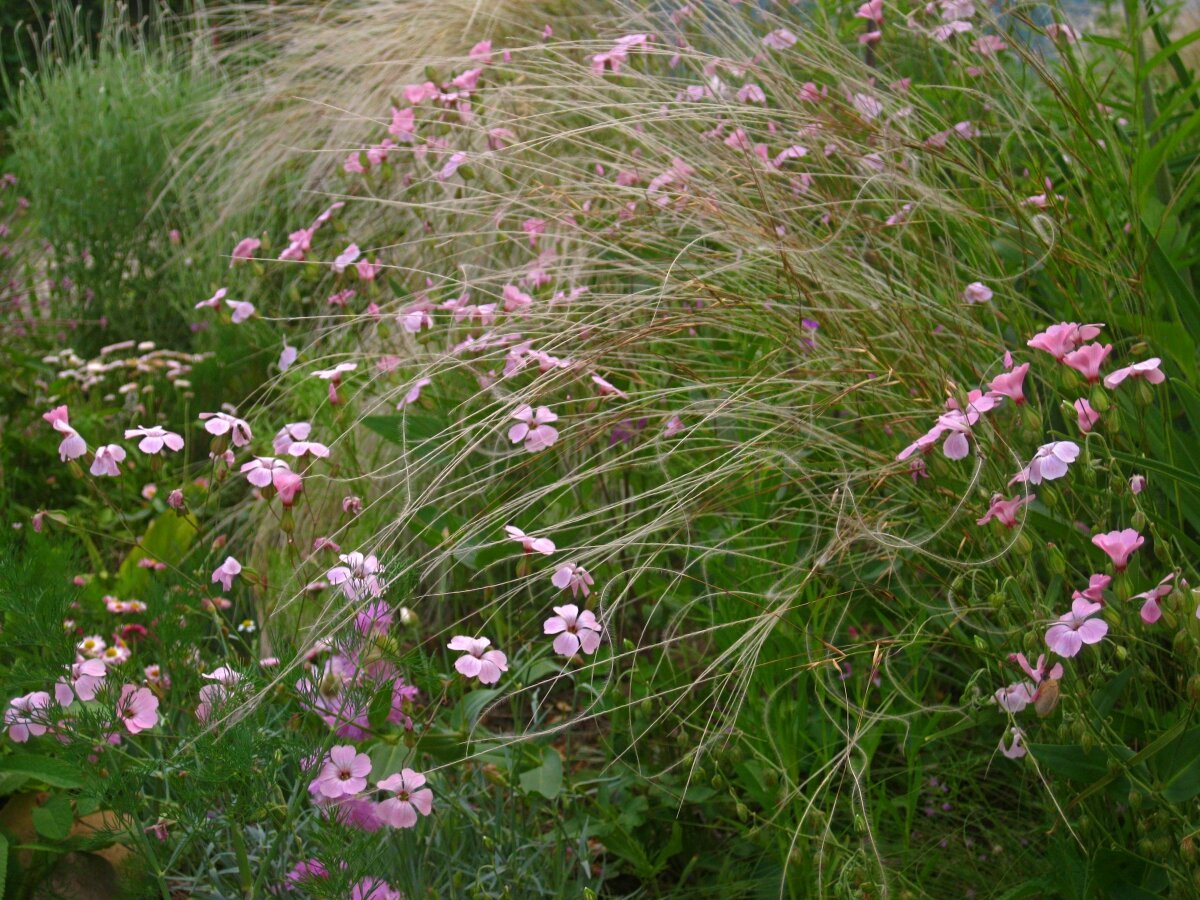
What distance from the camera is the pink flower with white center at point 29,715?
1213mm

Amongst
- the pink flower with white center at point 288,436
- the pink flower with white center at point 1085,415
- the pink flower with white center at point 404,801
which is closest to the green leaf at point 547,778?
the pink flower with white center at point 404,801

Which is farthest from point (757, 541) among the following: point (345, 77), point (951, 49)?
point (345, 77)

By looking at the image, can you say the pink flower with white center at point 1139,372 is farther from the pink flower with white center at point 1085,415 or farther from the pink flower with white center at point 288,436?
the pink flower with white center at point 288,436

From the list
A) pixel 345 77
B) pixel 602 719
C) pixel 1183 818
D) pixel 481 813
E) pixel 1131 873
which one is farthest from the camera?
pixel 345 77

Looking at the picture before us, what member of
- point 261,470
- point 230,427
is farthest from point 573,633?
point 230,427

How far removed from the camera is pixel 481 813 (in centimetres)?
141

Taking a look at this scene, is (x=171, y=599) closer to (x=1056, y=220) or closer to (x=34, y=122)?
(x=1056, y=220)

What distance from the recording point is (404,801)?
116 cm

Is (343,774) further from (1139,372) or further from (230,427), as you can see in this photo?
(1139,372)

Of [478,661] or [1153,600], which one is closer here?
[1153,600]

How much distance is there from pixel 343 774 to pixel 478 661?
0.17 m

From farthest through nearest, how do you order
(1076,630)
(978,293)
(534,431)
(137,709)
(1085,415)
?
(978,293) < (534,431) < (137,709) < (1085,415) < (1076,630)

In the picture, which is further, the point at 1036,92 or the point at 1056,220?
the point at 1036,92

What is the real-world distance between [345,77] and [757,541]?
2.00 metres
